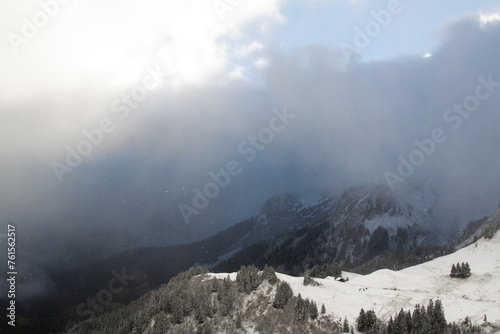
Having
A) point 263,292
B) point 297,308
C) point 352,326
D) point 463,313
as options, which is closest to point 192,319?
point 263,292

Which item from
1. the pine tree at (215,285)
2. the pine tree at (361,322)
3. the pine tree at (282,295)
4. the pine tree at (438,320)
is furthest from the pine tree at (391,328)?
the pine tree at (215,285)

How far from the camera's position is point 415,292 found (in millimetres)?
105500

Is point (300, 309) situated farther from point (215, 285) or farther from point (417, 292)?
point (215, 285)

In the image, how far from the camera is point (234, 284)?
127 meters

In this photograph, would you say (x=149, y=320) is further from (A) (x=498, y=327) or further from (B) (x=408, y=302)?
(A) (x=498, y=327)

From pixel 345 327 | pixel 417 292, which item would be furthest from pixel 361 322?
pixel 417 292

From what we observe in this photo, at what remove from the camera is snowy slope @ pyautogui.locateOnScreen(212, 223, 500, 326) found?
90019 millimetres

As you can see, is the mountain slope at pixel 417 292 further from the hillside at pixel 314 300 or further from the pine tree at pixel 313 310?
the pine tree at pixel 313 310

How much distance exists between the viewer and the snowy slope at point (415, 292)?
90.0 m

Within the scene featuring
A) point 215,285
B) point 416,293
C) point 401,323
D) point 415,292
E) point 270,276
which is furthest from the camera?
point 215,285

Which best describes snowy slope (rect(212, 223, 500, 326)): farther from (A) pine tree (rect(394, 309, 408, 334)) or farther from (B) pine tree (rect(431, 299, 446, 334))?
(A) pine tree (rect(394, 309, 408, 334))

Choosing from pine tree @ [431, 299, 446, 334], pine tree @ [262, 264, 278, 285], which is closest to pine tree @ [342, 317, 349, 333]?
pine tree @ [431, 299, 446, 334]

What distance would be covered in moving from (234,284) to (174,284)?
33.4 meters

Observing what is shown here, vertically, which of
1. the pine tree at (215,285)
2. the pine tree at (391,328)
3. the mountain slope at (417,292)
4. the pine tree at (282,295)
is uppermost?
the pine tree at (215,285)
